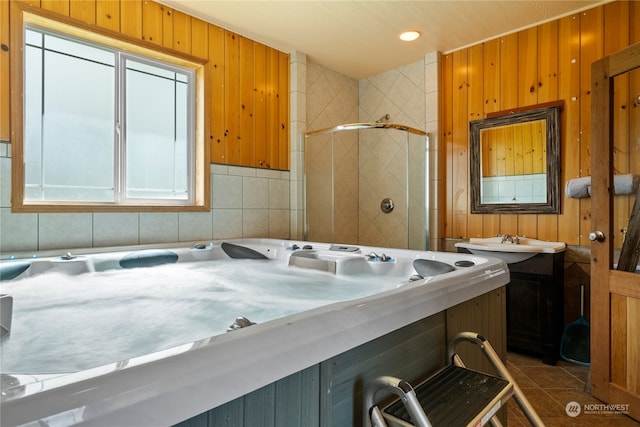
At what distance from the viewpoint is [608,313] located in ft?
5.58

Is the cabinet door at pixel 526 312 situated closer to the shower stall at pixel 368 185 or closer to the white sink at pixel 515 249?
the white sink at pixel 515 249

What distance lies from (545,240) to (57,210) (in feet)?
9.95

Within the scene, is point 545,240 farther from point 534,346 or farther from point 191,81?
point 191,81

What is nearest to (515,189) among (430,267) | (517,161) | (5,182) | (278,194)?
(517,161)

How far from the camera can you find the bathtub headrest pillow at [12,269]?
1534 millimetres

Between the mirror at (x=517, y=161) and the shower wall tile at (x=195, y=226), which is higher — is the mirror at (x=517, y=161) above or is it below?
above

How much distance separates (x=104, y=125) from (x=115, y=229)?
2.14 ft

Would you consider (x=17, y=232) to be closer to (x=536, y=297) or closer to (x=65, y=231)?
(x=65, y=231)

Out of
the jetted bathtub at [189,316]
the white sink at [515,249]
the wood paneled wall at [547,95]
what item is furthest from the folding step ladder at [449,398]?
the white sink at [515,249]

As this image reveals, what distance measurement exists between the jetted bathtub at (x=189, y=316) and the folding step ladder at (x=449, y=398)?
12cm

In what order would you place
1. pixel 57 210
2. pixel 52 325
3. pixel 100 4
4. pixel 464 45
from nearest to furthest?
pixel 52 325 → pixel 57 210 → pixel 100 4 → pixel 464 45

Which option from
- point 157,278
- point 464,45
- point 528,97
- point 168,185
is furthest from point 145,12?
point 528,97

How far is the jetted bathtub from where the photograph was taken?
1.39 ft

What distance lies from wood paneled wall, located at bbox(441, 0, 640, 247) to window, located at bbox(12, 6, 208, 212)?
Result: 202 cm
